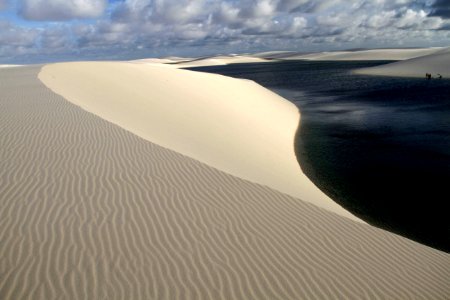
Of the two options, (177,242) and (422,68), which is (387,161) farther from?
(422,68)

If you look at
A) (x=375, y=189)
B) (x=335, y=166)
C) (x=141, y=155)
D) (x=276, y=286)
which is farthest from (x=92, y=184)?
(x=335, y=166)

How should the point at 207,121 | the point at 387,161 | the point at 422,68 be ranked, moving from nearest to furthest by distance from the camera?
the point at 387,161, the point at 207,121, the point at 422,68

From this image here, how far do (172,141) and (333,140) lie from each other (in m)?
8.65

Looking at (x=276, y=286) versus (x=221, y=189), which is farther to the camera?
(x=221, y=189)

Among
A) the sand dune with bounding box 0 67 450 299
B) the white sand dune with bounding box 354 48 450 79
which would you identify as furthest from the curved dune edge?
the white sand dune with bounding box 354 48 450 79

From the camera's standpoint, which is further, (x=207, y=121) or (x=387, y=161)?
(x=207, y=121)

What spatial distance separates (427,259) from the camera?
5.64 meters

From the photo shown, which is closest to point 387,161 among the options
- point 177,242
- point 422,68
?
point 177,242

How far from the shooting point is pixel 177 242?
511 centimetres

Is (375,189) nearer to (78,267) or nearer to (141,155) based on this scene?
(141,155)

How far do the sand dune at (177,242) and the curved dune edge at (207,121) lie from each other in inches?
66.4

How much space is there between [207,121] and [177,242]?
432 inches

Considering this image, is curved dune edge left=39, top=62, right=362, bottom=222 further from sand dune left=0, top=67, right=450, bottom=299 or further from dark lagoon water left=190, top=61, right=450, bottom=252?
sand dune left=0, top=67, right=450, bottom=299

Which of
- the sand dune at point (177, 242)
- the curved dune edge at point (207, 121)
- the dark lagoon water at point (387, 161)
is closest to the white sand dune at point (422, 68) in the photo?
the dark lagoon water at point (387, 161)
